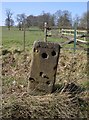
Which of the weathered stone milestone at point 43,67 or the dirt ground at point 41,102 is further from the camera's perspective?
the weathered stone milestone at point 43,67

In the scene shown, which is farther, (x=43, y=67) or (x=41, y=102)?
(x=43, y=67)

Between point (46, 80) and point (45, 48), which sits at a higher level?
point (45, 48)

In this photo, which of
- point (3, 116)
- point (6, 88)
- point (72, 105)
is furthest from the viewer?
point (6, 88)

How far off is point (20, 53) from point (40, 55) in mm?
5202

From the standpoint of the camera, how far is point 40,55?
5.22 meters

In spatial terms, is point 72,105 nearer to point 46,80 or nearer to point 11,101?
point 46,80

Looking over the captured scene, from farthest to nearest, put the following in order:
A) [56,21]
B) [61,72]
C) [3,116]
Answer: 1. [56,21]
2. [61,72]
3. [3,116]

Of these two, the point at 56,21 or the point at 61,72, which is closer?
the point at 61,72

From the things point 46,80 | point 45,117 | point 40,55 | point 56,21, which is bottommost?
point 45,117

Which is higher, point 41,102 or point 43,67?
point 43,67

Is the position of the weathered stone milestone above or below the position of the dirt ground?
above

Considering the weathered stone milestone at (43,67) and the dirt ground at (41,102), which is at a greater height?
the weathered stone milestone at (43,67)

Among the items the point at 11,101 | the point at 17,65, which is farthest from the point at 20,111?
the point at 17,65

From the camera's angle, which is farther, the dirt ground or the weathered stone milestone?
the weathered stone milestone
